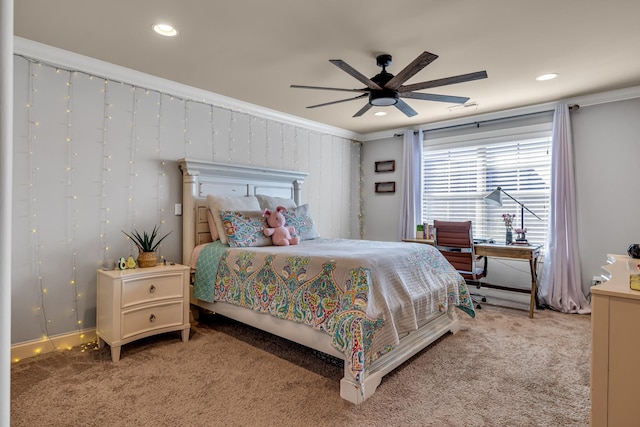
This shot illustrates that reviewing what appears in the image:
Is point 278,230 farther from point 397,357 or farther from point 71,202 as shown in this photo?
point 71,202

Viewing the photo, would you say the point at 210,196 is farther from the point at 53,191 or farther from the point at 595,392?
the point at 595,392

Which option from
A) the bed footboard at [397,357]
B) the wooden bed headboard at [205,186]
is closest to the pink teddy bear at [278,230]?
the wooden bed headboard at [205,186]

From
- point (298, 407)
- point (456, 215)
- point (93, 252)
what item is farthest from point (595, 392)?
point (456, 215)

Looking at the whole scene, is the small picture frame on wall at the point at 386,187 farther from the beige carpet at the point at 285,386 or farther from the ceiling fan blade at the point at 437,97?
the beige carpet at the point at 285,386

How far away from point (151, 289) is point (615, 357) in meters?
2.79

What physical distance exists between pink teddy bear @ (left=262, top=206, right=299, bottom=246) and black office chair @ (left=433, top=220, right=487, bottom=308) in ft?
5.53

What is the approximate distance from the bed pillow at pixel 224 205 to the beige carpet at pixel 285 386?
3.21ft

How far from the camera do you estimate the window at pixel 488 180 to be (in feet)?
13.7

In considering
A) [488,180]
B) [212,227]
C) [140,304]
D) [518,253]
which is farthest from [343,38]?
[488,180]

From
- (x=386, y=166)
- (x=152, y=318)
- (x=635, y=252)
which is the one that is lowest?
(x=152, y=318)

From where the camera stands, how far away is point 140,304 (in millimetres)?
2617

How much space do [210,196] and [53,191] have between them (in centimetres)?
123

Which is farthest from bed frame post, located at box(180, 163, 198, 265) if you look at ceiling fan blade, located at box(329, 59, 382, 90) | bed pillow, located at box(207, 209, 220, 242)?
ceiling fan blade, located at box(329, 59, 382, 90)

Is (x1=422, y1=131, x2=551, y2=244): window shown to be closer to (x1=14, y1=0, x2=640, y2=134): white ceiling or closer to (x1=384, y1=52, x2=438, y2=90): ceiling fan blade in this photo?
(x1=14, y1=0, x2=640, y2=134): white ceiling
